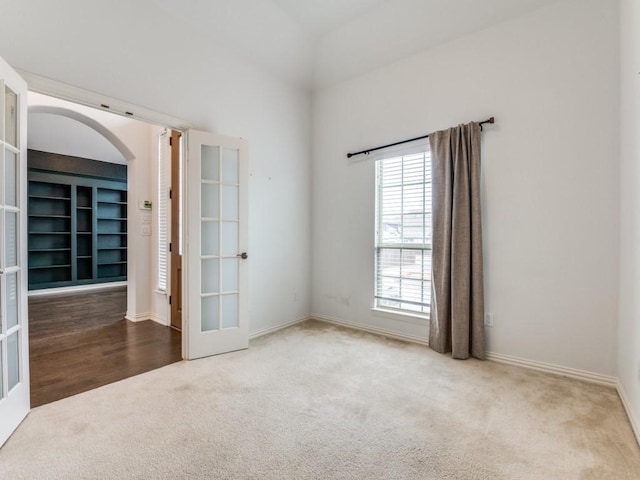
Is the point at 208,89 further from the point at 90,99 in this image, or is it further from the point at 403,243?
the point at 403,243

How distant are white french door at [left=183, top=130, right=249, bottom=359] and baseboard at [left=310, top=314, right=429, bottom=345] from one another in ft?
4.23

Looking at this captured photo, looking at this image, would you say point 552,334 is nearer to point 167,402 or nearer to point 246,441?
point 246,441

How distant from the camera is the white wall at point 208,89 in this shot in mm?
2205

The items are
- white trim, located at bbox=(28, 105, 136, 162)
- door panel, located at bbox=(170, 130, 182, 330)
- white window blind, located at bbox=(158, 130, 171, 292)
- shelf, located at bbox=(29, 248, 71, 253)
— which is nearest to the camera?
white trim, located at bbox=(28, 105, 136, 162)

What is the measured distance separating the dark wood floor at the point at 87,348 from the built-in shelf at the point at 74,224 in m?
1.91

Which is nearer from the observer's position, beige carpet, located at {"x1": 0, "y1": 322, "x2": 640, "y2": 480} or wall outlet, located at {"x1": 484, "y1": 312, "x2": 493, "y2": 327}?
beige carpet, located at {"x1": 0, "y1": 322, "x2": 640, "y2": 480}

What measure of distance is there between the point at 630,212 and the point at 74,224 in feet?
28.8

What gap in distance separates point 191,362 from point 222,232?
127 centimetres

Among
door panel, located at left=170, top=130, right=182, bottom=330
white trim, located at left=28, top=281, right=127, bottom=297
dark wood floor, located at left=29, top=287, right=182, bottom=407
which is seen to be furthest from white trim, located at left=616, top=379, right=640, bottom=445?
white trim, located at left=28, top=281, right=127, bottom=297

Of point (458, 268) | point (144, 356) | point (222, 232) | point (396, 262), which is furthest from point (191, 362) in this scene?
point (458, 268)

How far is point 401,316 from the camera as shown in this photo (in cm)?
353

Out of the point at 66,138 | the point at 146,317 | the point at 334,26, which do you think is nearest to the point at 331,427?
the point at 146,317

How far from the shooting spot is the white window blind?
4.25 m

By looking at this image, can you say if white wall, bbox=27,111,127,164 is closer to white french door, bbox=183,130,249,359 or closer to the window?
white french door, bbox=183,130,249,359
